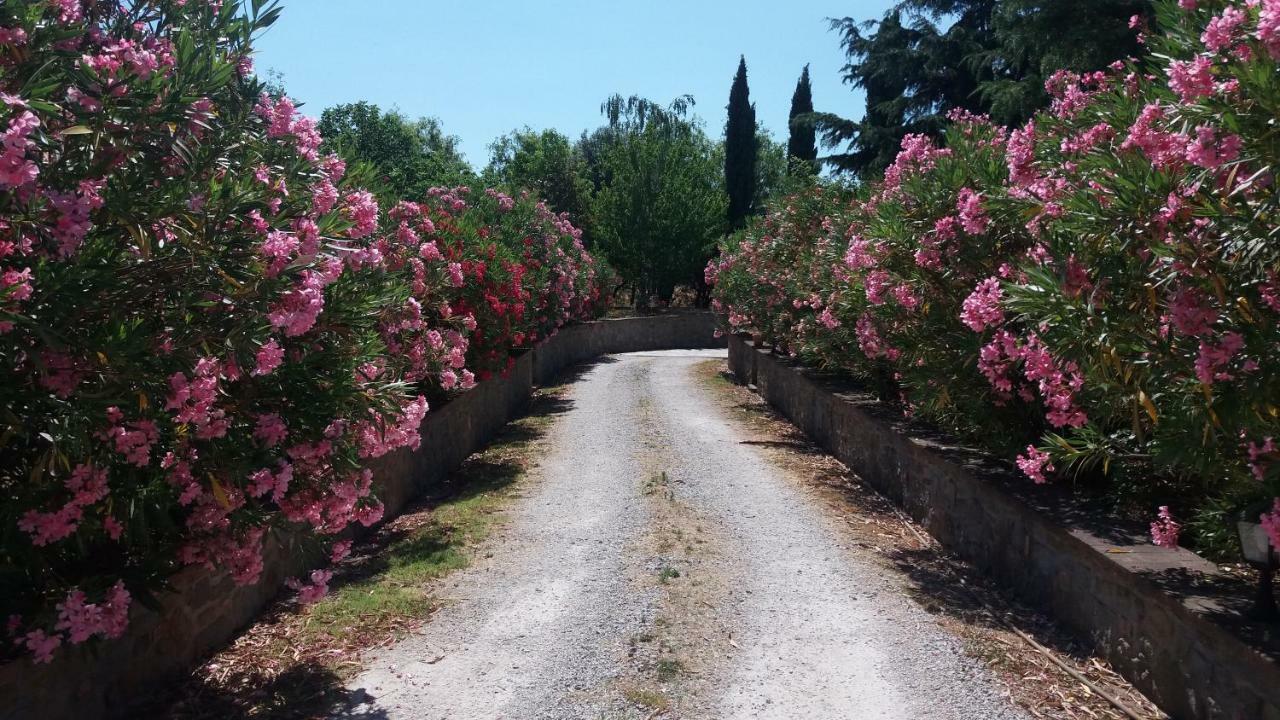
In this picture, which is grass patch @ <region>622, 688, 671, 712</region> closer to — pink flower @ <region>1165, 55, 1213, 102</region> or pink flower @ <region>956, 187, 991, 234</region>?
pink flower @ <region>1165, 55, 1213, 102</region>

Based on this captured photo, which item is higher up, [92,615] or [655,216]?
[655,216]

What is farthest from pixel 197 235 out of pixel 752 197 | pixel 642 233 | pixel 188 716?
pixel 752 197

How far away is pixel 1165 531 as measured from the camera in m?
4.97

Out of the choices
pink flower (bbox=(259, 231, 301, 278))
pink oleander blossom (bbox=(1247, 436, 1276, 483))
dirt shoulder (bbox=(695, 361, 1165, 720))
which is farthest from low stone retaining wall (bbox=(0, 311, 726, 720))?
pink oleander blossom (bbox=(1247, 436, 1276, 483))

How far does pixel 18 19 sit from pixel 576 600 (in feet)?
14.2


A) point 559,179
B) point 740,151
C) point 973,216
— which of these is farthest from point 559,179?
point 973,216

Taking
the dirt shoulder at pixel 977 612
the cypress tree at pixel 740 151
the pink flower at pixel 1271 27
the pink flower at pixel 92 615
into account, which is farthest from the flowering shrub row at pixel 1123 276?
the cypress tree at pixel 740 151

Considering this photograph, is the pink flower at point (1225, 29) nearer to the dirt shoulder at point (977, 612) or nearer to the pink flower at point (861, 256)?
the dirt shoulder at point (977, 612)

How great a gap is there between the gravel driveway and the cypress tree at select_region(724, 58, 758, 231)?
104ft

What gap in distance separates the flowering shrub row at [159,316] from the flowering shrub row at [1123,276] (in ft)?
11.3

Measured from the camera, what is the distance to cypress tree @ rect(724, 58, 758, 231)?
39.2 m

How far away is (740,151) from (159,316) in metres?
37.8

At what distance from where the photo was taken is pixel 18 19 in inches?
128

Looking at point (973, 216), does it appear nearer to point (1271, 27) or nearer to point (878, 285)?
point (878, 285)
